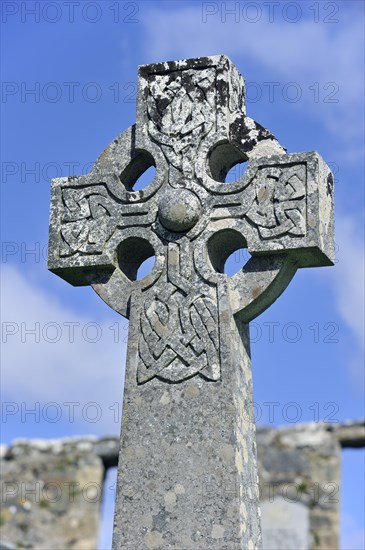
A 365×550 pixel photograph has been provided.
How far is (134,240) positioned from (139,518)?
169cm

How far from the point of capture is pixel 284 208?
782 cm

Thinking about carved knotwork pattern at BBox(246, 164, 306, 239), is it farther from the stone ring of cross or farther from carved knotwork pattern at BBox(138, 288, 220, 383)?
carved knotwork pattern at BBox(138, 288, 220, 383)

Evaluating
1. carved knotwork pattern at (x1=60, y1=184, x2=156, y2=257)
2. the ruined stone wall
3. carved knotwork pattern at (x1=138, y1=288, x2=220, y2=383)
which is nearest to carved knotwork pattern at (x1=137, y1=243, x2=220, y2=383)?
carved knotwork pattern at (x1=138, y1=288, x2=220, y2=383)

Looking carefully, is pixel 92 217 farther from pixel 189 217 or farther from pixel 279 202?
pixel 279 202

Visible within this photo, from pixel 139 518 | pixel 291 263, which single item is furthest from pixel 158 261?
pixel 139 518

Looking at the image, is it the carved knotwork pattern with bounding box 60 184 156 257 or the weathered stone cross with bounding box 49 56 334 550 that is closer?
the weathered stone cross with bounding box 49 56 334 550

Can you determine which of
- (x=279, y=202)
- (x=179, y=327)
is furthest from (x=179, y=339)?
(x=279, y=202)

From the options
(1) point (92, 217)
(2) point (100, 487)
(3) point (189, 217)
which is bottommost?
(3) point (189, 217)

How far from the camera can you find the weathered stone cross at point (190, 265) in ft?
24.7

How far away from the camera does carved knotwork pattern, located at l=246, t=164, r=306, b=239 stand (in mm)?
7766

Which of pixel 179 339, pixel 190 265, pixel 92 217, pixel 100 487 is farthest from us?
pixel 100 487

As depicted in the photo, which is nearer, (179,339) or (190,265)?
(179,339)

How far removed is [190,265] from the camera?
796 centimetres

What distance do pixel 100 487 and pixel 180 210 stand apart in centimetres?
899
